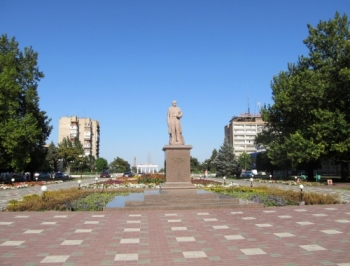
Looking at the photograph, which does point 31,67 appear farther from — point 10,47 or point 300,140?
point 300,140

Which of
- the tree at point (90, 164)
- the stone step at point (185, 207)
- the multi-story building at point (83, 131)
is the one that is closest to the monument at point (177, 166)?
the stone step at point (185, 207)

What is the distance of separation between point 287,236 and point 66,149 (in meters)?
77.1

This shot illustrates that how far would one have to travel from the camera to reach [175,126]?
20.1 m

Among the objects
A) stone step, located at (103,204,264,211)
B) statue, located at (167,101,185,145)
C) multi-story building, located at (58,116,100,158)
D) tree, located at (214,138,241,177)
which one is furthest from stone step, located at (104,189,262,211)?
multi-story building, located at (58,116,100,158)

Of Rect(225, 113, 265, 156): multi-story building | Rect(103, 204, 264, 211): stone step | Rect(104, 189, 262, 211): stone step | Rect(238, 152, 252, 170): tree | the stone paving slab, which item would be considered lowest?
the stone paving slab

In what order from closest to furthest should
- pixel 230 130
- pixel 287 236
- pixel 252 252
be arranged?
pixel 252 252, pixel 287 236, pixel 230 130

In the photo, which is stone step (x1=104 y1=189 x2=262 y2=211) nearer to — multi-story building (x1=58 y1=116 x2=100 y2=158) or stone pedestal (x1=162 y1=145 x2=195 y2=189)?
stone pedestal (x1=162 y1=145 x2=195 y2=189)

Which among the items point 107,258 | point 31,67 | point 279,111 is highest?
point 31,67

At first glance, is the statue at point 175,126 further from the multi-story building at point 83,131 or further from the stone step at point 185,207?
the multi-story building at point 83,131

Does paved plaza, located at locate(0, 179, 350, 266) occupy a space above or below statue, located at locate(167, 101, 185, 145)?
below

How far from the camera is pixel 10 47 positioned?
45.3 meters

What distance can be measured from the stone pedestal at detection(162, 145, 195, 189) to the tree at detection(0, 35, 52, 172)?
23193 millimetres

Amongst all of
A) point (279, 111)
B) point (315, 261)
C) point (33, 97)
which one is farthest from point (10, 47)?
point (315, 261)

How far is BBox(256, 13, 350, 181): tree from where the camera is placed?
113ft
